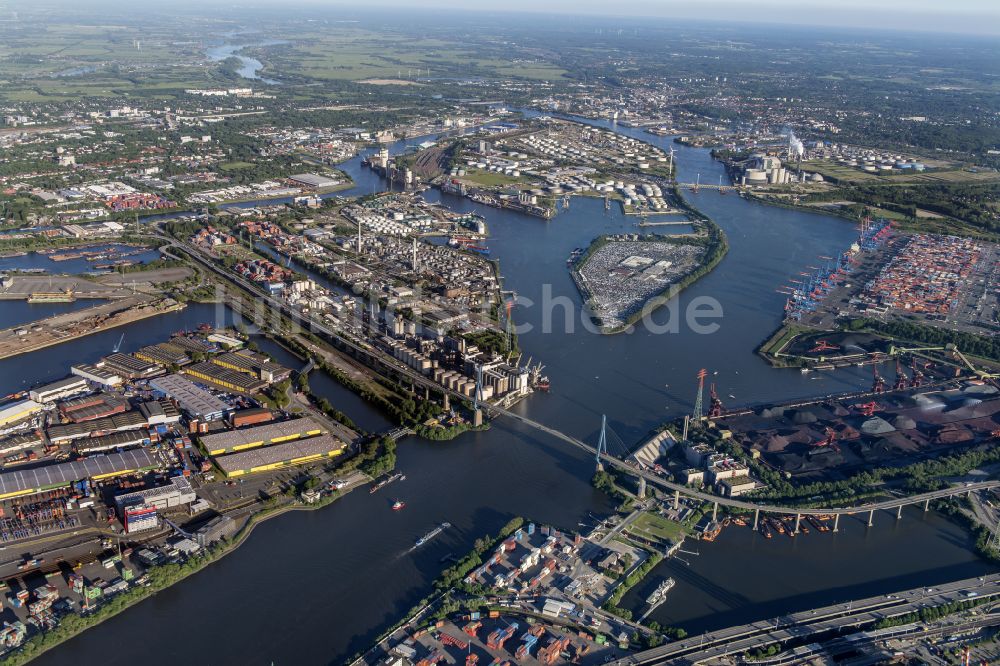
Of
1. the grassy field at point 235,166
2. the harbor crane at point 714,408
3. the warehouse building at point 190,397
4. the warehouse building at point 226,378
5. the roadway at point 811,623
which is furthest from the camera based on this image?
the grassy field at point 235,166

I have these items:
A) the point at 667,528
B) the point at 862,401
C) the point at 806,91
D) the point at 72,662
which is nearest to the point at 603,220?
the point at 862,401

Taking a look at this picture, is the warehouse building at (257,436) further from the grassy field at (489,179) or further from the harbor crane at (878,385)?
the grassy field at (489,179)

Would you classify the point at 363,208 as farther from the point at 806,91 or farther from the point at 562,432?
the point at 806,91

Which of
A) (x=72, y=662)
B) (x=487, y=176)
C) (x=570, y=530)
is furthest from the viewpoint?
(x=487, y=176)

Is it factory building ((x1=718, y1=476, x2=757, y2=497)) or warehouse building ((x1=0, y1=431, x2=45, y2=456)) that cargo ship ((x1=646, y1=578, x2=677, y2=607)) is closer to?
factory building ((x1=718, y1=476, x2=757, y2=497))

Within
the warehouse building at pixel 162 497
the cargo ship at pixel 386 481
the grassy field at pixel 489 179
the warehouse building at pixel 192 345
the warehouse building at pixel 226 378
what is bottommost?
the warehouse building at pixel 192 345

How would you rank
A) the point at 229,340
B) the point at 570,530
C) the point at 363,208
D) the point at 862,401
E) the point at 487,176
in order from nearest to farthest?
the point at 570,530
the point at 862,401
the point at 229,340
the point at 363,208
the point at 487,176

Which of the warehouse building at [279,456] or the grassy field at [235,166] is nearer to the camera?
the warehouse building at [279,456]

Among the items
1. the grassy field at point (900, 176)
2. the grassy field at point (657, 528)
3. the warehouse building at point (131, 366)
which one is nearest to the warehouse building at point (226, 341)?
the warehouse building at point (131, 366)

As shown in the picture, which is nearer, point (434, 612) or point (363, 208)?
point (434, 612)
